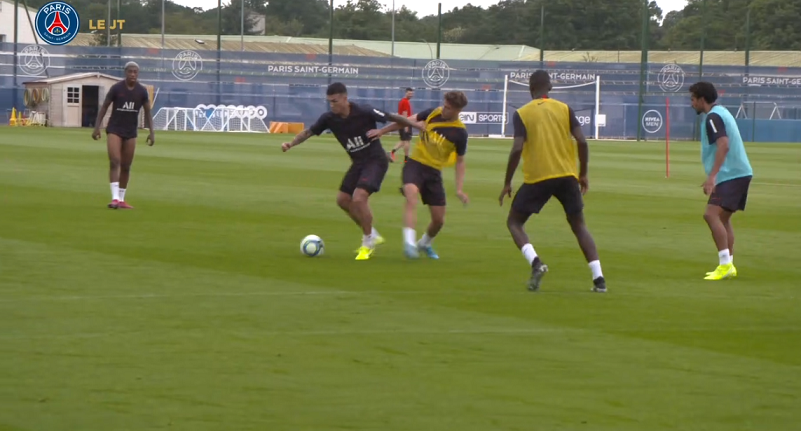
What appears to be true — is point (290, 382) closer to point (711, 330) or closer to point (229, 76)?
point (711, 330)

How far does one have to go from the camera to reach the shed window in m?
58.2

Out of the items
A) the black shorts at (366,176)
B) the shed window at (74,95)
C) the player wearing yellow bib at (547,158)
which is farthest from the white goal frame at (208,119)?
the player wearing yellow bib at (547,158)

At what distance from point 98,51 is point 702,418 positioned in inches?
2417

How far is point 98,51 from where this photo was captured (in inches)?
2571

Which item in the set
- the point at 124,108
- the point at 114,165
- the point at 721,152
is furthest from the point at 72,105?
the point at 721,152

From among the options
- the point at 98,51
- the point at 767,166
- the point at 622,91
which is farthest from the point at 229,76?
the point at 767,166

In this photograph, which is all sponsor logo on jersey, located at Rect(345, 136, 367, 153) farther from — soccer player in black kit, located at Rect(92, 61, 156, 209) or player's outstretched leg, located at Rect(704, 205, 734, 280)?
soccer player in black kit, located at Rect(92, 61, 156, 209)

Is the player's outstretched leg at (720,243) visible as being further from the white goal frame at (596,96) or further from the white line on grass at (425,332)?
the white goal frame at (596,96)

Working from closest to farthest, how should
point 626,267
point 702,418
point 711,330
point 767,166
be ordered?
point 702,418
point 711,330
point 626,267
point 767,166

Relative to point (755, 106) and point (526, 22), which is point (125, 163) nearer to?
point (755, 106)

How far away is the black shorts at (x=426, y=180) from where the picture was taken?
13.6 meters

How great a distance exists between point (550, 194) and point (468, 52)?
9823cm

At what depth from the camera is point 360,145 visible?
1359 cm

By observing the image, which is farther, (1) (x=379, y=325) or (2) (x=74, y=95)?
A: (2) (x=74, y=95)
